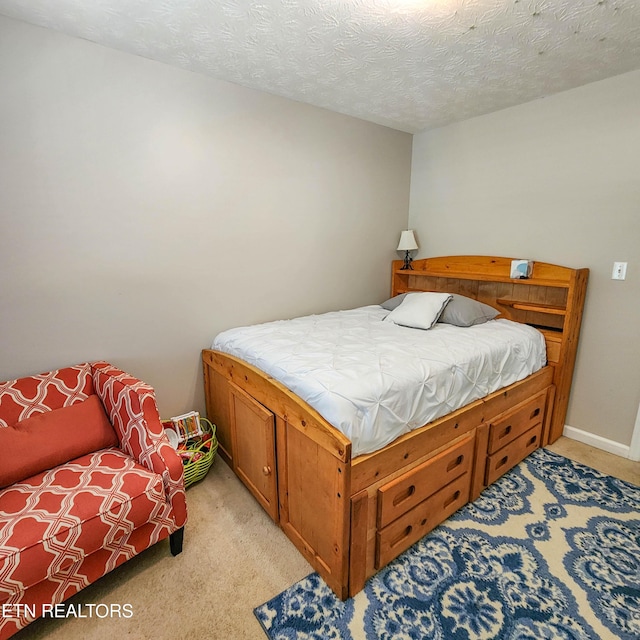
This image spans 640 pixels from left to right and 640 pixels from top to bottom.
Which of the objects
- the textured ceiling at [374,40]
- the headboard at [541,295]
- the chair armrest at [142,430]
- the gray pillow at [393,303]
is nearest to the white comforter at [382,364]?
the headboard at [541,295]

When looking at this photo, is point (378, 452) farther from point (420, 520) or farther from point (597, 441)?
point (597, 441)

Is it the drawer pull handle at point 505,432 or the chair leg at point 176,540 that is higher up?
the drawer pull handle at point 505,432

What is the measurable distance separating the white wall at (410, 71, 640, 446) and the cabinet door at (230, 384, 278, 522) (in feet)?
7.25

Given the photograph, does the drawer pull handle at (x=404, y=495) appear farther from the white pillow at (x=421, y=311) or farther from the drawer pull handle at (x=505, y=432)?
the white pillow at (x=421, y=311)

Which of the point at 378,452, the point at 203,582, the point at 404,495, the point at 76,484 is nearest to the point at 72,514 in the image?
the point at 76,484

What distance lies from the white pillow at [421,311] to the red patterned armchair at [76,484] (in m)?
1.64

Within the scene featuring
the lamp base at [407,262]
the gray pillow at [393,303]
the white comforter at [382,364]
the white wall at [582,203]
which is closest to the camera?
the white comforter at [382,364]

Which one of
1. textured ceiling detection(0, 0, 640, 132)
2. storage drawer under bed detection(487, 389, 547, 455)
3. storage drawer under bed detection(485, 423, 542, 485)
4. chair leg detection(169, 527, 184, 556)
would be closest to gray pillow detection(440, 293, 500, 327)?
storage drawer under bed detection(487, 389, 547, 455)

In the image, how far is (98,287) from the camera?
1.97 m

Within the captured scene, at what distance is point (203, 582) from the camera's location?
4.91 ft

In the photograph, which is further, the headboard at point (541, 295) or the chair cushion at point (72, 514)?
the headboard at point (541, 295)

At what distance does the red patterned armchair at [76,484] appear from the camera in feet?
3.90

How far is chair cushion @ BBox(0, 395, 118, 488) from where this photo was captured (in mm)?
1468

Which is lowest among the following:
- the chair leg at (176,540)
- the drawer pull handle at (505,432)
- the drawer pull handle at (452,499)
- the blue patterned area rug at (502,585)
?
the blue patterned area rug at (502,585)
